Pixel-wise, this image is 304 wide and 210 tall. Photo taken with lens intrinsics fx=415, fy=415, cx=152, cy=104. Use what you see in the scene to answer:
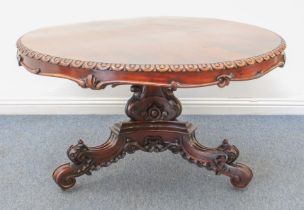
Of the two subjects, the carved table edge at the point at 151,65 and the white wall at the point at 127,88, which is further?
the white wall at the point at 127,88

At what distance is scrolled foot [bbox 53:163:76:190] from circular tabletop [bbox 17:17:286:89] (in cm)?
47

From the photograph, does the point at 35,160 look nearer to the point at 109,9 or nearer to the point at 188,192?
the point at 188,192

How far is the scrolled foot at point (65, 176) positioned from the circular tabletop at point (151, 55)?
47cm

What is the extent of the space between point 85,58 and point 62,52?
10cm

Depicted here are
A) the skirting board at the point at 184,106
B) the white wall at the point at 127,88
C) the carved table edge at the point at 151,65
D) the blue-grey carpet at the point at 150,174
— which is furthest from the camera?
the skirting board at the point at 184,106

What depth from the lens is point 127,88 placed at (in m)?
2.46

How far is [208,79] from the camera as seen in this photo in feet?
3.77

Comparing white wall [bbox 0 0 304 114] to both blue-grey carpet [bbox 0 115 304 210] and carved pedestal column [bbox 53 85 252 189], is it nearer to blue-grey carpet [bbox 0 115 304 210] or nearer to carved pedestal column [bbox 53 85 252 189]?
blue-grey carpet [bbox 0 115 304 210]

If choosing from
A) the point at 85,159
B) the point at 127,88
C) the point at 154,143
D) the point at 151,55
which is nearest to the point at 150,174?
the point at 154,143

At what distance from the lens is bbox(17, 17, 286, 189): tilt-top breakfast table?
113cm

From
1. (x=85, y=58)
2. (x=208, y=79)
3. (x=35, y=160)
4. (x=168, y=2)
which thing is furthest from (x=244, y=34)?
(x=35, y=160)

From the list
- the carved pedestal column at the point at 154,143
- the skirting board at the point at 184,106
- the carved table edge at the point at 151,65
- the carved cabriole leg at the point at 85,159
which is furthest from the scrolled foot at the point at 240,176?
the skirting board at the point at 184,106

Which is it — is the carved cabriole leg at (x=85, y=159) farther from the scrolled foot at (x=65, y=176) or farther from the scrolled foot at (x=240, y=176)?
the scrolled foot at (x=240, y=176)

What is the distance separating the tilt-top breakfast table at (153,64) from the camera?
1135 mm
